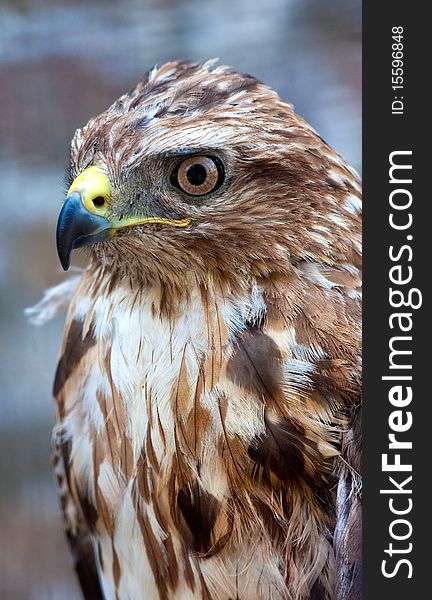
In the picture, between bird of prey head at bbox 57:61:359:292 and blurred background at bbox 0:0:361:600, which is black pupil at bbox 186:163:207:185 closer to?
bird of prey head at bbox 57:61:359:292

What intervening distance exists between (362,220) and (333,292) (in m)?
0.06

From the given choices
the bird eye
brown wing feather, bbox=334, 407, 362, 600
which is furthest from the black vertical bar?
the bird eye

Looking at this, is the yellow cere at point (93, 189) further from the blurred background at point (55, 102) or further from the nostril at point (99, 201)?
the blurred background at point (55, 102)

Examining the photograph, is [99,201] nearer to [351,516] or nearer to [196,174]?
[196,174]

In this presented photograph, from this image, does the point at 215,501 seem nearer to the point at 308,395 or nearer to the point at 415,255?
the point at 308,395

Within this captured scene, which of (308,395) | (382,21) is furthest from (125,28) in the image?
(308,395)

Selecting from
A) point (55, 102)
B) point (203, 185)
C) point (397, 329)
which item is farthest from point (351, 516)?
point (55, 102)

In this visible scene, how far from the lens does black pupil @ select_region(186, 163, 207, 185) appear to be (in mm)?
500

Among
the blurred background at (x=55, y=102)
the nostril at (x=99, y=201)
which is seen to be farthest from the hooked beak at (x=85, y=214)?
the blurred background at (x=55, y=102)

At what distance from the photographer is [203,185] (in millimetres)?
506

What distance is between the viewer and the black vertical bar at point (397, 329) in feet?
1.80

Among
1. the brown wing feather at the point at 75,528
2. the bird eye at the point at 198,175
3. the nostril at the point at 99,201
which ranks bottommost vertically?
the brown wing feather at the point at 75,528

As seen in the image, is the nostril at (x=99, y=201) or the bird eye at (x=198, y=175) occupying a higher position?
the bird eye at (x=198, y=175)

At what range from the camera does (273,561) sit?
0.57m
